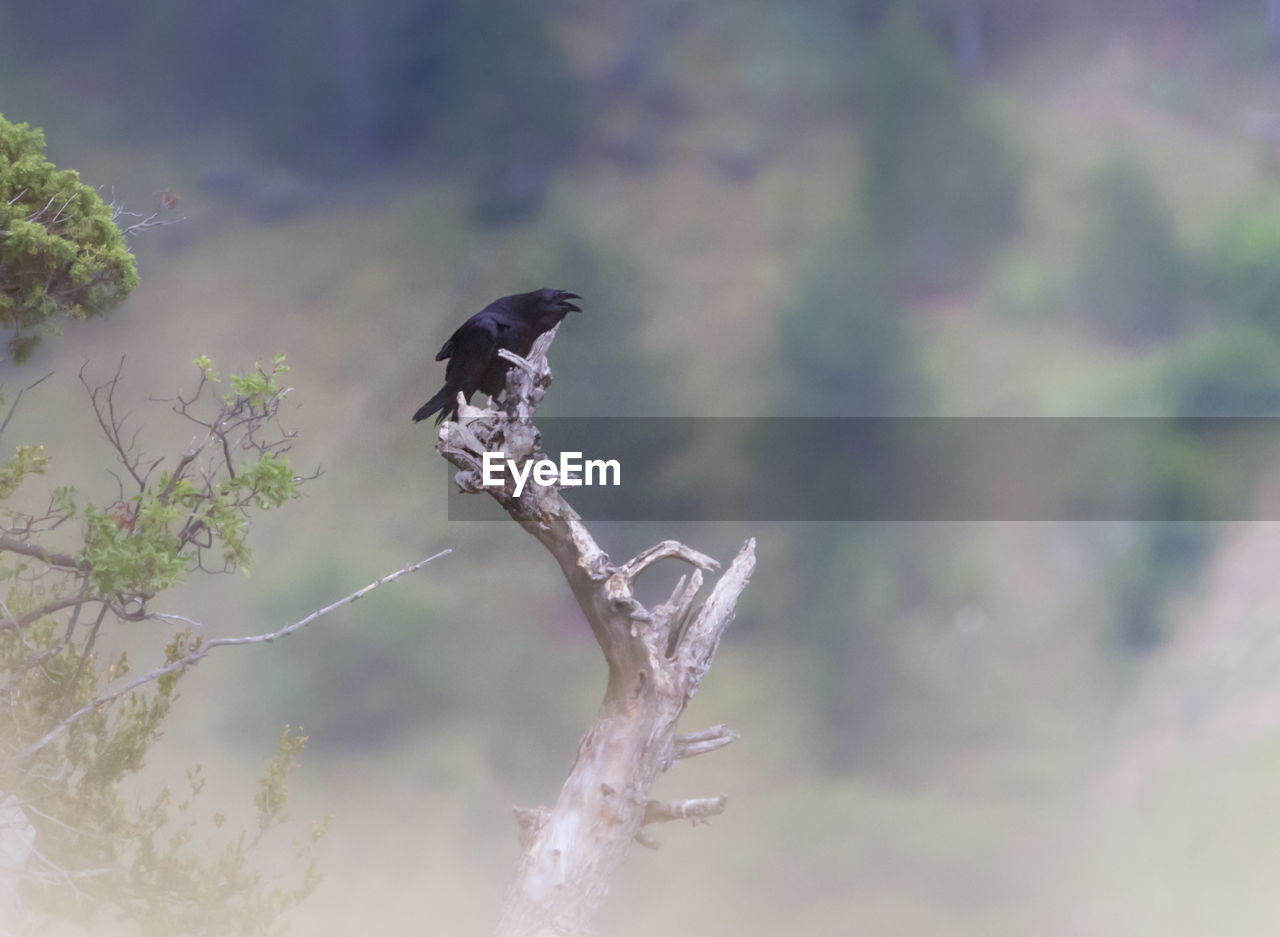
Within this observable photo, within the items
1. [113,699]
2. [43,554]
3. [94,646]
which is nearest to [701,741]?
[113,699]

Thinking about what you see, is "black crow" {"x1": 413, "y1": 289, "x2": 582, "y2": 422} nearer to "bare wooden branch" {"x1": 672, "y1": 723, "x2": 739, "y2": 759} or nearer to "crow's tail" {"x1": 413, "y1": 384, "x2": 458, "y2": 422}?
"crow's tail" {"x1": 413, "y1": 384, "x2": 458, "y2": 422}

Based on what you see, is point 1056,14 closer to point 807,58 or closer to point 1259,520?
point 807,58

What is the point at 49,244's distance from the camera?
4.15m

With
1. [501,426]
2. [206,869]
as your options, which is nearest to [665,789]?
[206,869]

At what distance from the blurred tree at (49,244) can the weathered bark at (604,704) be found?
4.85ft

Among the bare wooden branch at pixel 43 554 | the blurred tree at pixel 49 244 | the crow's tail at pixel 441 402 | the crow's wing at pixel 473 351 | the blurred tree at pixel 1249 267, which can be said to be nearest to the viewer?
the blurred tree at pixel 49 244

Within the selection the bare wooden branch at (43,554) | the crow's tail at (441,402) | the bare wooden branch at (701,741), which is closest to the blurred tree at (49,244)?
the bare wooden branch at (43,554)

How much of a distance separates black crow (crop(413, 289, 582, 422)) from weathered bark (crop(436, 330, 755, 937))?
33 cm

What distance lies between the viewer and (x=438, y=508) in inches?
261

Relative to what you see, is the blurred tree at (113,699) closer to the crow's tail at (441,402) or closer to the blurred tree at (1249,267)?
the crow's tail at (441,402)

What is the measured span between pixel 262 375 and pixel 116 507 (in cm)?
78

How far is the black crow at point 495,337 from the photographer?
474 cm

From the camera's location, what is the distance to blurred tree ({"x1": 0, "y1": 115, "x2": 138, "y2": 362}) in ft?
13.6

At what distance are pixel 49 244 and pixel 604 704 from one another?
2599 millimetres
